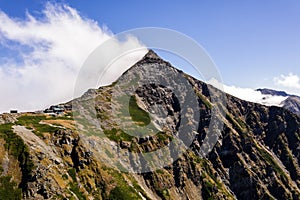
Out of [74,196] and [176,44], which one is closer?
[176,44]

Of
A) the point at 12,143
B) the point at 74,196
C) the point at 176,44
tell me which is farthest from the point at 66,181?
the point at 176,44

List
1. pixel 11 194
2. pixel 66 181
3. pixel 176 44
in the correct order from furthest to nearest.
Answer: pixel 66 181 → pixel 11 194 → pixel 176 44

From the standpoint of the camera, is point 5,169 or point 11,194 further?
point 5,169

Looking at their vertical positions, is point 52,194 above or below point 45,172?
below

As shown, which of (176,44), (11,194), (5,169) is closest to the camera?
(176,44)

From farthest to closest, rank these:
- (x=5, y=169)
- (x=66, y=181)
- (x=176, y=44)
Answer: (x=66, y=181) → (x=5, y=169) → (x=176, y=44)

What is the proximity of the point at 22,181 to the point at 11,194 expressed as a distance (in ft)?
34.3

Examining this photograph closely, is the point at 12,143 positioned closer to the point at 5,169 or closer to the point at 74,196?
the point at 5,169

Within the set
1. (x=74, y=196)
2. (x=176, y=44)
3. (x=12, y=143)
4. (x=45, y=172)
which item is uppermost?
(x=12, y=143)

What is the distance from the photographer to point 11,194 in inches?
6865

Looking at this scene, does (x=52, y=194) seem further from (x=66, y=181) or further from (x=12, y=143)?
(x=12, y=143)

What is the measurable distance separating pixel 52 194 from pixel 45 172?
1368 centimetres

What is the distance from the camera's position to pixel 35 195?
591 feet

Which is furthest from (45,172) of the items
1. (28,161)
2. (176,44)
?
(176,44)
